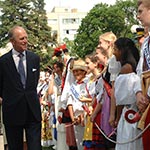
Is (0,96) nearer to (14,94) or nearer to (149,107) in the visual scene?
(14,94)

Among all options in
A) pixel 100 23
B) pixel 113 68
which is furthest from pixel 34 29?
pixel 113 68

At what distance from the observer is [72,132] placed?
732 centimetres

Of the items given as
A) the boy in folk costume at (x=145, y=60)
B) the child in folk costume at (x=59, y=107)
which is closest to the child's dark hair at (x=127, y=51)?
the boy in folk costume at (x=145, y=60)

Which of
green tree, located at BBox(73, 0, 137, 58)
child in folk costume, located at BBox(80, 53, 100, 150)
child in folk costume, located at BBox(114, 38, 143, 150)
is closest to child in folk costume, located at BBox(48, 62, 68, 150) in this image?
child in folk costume, located at BBox(80, 53, 100, 150)

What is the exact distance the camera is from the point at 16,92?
5703 millimetres

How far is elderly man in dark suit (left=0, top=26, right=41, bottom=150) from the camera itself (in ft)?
18.7

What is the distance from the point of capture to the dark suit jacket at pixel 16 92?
570 cm

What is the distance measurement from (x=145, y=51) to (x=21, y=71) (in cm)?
223

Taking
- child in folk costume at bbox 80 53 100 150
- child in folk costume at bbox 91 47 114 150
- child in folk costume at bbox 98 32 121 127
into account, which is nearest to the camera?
child in folk costume at bbox 98 32 121 127

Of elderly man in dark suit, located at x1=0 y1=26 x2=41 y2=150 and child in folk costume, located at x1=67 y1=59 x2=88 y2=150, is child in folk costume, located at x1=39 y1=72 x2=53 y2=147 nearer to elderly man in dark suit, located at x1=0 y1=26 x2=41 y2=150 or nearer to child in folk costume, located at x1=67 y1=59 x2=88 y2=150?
child in folk costume, located at x1=67 y1=59 x2=88 y2=150

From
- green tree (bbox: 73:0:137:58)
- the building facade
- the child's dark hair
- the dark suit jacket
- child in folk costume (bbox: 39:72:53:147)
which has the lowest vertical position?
child in folk costume (bbox: 39:72:53:147)

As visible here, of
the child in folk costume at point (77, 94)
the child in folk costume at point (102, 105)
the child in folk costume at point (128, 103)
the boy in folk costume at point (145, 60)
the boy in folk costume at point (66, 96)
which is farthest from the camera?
the boy in folk costume at point (66, 96)

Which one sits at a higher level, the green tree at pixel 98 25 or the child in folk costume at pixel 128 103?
the green tree at pixel 98 25

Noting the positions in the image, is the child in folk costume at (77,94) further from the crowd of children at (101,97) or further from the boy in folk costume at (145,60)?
the boy in folk costume at (145,60)
